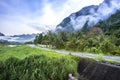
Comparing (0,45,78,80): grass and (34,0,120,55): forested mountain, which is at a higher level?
(34,0,120,55): forested mountain

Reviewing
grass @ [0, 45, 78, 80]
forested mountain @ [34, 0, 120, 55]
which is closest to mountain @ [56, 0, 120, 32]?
forested mountain @ [34, 0, 120, 55]

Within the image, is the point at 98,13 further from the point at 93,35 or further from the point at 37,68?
the point at 37,68

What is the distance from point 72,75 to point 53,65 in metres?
2.17

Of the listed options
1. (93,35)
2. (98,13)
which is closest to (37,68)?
(93,35)

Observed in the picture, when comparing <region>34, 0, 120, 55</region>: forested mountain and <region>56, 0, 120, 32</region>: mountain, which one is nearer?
<region>34, 0, 120, 55</region>: forested mountain

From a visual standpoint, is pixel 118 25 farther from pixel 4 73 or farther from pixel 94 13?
pixel 94 13

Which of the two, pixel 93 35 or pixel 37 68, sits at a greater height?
pixel 93 35

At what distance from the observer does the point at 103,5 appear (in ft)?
574

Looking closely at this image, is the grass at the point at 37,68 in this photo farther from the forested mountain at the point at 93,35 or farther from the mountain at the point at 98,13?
the mountain at the point at 98,13

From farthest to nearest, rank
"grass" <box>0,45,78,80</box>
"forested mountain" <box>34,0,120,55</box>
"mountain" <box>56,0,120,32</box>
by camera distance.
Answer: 1. "mountain" <box>56,0,120,32</box>
2. "forested mountain" <box>34,0,120,55</box>
3. "grass" <box>0,45,78,80</box>

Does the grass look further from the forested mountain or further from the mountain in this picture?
the mountain

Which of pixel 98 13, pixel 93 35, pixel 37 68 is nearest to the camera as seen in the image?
pixel 37 68

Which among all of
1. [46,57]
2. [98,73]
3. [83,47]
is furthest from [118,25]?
[98,73]

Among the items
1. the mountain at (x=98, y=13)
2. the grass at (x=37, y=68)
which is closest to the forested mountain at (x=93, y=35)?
the mountain at (x=98, y=13)
